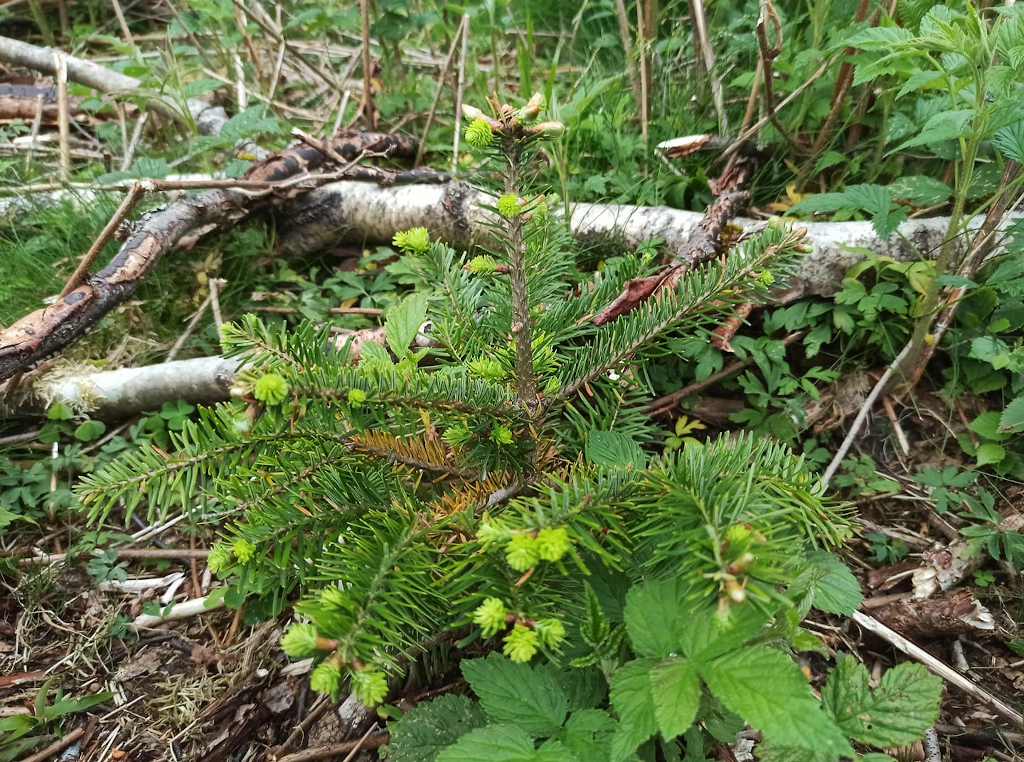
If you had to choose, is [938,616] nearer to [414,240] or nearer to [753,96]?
[414,240]

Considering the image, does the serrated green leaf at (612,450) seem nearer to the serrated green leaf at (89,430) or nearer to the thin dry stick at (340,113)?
the serrated green leaf at (89,430)

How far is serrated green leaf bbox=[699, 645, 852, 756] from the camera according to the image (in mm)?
786

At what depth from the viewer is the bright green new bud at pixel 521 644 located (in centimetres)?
85

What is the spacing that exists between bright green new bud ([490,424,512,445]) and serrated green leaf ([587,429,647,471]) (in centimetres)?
18

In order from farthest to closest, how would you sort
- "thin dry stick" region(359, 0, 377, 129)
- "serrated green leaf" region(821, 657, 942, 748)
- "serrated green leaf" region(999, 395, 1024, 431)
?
"thin dry stick" region(359, 0, 377, 129)
"serrated green leaf" region(999, 395, 1024, 431)
"serrated green leaf" region(821, 657, 942, 748)

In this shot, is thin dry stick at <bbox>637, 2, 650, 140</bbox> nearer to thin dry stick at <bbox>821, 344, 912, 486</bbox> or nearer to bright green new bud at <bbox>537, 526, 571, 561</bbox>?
thin dry stick at <bbox>821, 344, 912, 486</bbox>

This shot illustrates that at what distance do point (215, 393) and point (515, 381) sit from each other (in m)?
1.51

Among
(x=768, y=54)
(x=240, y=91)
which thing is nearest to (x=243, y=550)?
(x=768, y=54)

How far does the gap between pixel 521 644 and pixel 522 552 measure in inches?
6.0

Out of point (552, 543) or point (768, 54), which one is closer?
point (552, 543)

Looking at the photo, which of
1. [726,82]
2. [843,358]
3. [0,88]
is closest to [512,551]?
[843,358]

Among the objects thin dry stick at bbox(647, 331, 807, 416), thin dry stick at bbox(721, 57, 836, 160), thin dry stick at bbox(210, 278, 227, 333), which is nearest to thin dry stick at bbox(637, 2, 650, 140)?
thin dry stick at bbox(721, 57, 836, 160)

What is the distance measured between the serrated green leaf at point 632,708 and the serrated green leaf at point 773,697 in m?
0.10

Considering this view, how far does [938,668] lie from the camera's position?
151 cm
